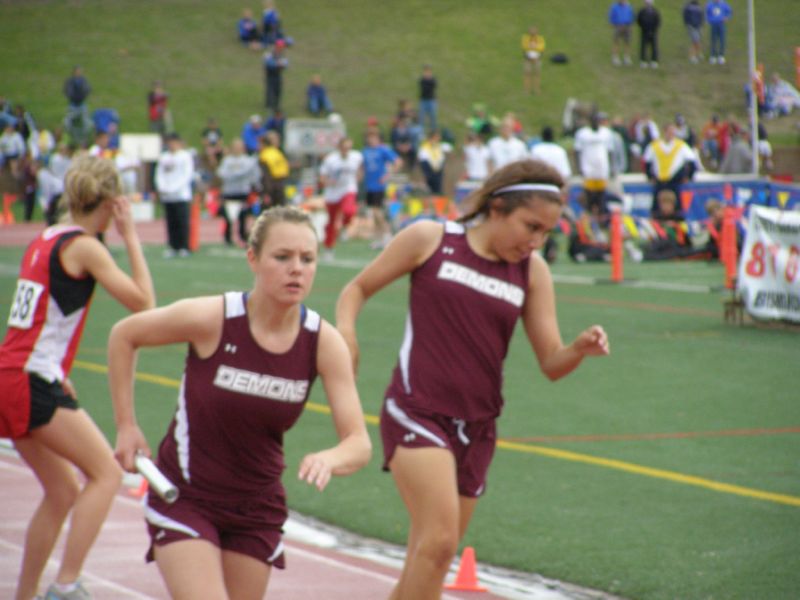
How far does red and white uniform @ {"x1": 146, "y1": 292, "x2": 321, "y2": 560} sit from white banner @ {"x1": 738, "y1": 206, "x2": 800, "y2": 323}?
39.0 feet

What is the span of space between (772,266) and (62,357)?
37.1 ft

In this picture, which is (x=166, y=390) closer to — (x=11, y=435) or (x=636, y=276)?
(x=11, y=435)

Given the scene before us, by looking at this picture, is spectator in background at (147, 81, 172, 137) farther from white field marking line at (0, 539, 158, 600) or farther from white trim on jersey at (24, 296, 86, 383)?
white trim on jersey at (24, 296, 86, 383)

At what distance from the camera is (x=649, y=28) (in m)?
33.4

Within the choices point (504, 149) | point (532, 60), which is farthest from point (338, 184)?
point (532, 60)

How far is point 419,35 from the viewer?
58.0m

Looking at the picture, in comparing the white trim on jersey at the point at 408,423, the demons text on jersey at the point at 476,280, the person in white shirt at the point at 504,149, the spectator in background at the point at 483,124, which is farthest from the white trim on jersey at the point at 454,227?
the spectator in background at the point at 483,124

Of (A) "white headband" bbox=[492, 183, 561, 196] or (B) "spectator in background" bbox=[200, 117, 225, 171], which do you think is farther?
(B) "spectator in background" bbox=[200, 117, 225, 171]

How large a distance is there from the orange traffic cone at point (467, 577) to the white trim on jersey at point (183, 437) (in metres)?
2.65

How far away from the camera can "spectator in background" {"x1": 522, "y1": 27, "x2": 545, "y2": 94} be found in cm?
4950

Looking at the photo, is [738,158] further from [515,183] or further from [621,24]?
[515,183]

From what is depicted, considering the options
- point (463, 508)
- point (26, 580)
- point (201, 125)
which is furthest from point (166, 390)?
point (201, 125)

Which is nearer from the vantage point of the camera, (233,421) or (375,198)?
(233,421)

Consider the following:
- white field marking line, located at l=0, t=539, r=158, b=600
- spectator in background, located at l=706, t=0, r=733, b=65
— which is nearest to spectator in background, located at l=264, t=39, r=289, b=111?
spectator in background, located at l=706, t=0, r=733, b=65
